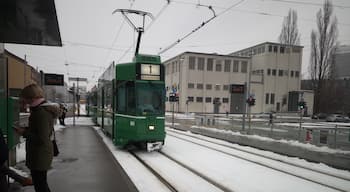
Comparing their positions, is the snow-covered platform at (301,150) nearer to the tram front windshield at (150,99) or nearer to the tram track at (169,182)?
the tram track at (169,182)

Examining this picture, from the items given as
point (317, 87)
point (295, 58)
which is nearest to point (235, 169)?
point (317, 87)

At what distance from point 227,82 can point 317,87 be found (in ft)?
59.2

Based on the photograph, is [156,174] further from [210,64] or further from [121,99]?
[210,64]

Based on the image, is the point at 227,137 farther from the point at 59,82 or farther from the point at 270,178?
the point at 59,82

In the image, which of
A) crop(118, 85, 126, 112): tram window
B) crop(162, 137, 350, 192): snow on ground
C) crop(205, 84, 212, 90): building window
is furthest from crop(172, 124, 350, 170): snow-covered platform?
crop(205, 84, 212, 90): building window

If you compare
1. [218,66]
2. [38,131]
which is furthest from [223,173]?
[218,66]

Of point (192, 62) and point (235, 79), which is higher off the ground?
point (192, 62)

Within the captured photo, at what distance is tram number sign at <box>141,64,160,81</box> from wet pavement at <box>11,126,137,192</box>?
3353mm

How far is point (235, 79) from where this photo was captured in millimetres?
57250

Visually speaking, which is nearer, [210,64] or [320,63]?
[320,63]

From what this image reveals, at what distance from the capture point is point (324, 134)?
35.7ft

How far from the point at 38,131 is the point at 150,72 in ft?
22.6

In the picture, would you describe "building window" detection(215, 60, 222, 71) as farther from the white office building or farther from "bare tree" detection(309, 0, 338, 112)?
"bare tree" detection(309, 0, 338, 112)

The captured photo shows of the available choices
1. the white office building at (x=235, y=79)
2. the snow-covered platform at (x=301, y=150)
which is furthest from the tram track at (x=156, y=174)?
the white office building at (x=235, y=79)
